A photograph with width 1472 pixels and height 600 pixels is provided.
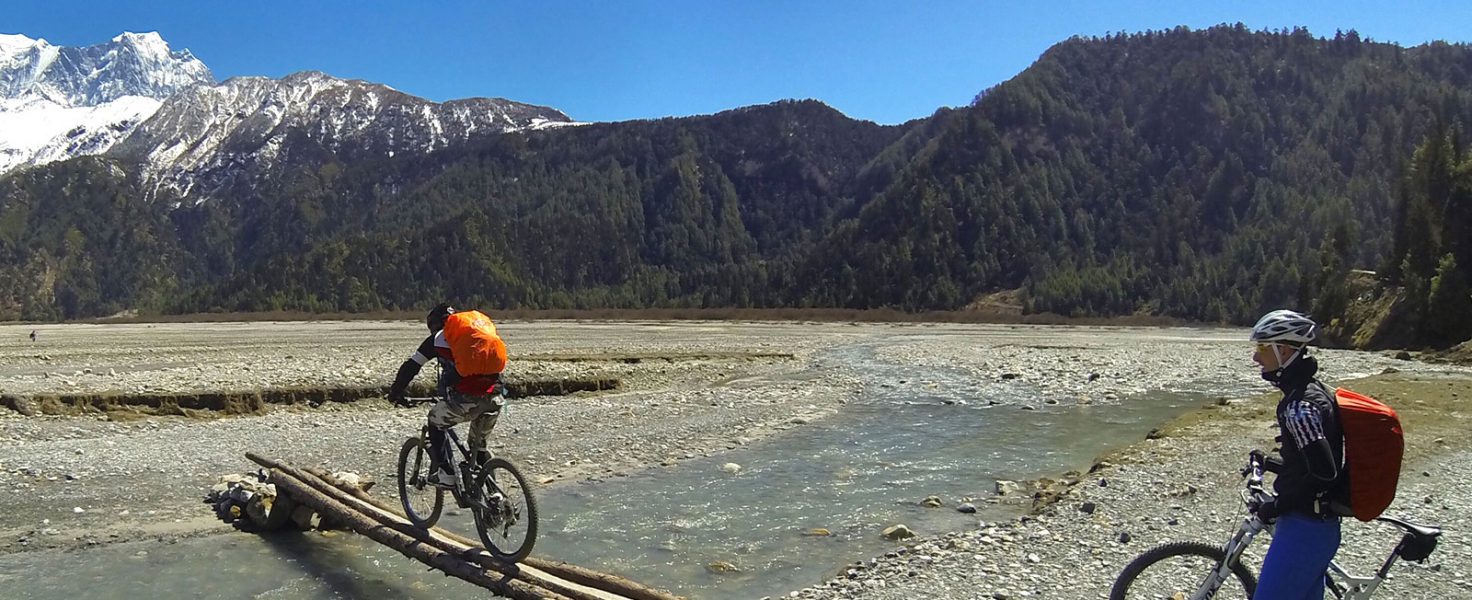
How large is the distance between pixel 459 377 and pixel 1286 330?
25.3 feet

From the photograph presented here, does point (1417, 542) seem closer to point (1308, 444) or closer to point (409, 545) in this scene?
point (1308, 444)

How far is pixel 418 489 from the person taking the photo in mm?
10719

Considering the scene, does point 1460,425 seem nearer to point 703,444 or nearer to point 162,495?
point 703,444

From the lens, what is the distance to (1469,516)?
11133 mm

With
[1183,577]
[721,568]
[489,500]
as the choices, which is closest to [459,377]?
[489,500]

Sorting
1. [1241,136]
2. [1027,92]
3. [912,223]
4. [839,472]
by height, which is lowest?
[839,472]

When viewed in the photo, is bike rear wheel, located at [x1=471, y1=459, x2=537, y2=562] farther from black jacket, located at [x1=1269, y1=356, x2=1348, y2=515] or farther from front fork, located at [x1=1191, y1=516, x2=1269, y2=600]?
black jacket, located at [x1=1269, y1=356, x2=1348, y2=515]

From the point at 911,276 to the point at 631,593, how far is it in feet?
523

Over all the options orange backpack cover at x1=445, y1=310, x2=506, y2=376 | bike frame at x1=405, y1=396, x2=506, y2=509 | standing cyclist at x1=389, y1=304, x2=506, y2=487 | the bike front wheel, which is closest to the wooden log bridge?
bike frame at x1=405, y1=396, x2=506, y2=509

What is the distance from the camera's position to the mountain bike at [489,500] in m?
9.29

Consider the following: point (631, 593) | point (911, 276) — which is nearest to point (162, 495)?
point (631, 593)

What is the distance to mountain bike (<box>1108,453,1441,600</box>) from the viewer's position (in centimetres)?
527

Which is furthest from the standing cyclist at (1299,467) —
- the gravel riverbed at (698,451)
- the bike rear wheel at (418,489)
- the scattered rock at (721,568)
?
the bike rear wheel at (418,489)

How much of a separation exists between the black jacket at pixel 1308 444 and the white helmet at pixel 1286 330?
14 cm
